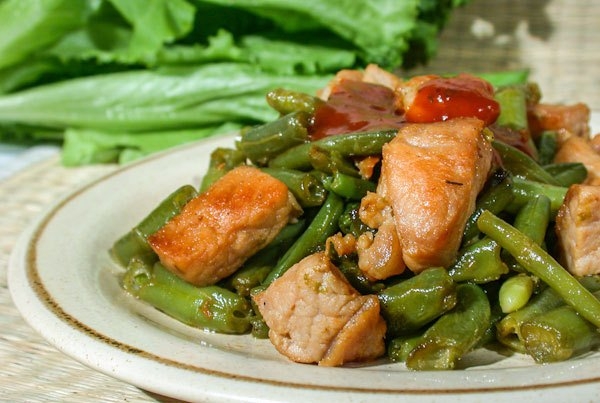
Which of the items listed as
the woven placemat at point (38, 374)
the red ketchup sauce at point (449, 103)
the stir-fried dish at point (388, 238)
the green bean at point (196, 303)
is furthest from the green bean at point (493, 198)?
the woven placemat at point (38, 374)

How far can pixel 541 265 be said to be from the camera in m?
2.26

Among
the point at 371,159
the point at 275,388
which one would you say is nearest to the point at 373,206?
the point at 371,159

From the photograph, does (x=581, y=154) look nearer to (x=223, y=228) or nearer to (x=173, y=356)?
(x=223, y=228)

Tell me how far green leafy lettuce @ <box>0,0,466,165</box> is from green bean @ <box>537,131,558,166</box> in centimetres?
185

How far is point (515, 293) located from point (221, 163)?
4.18 ft

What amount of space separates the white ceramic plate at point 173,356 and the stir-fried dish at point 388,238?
9 cm

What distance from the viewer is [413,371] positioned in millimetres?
2088

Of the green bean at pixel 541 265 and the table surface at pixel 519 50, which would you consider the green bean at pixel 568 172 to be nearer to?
the green bean at pixel 541 265

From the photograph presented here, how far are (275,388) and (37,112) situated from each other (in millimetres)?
4320

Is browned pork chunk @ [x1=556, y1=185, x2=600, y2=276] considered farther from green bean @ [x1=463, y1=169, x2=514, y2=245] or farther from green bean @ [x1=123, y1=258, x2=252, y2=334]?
green bean @ [x1=123, y1=258, x2=252, y2=334]

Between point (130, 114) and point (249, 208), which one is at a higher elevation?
point (249, 208)

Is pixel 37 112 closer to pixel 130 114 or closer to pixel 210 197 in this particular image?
pixel 130 114

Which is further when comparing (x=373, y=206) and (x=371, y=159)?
(x=371, y=159)

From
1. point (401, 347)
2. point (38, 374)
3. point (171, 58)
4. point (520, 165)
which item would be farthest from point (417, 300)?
point (171, 58)
